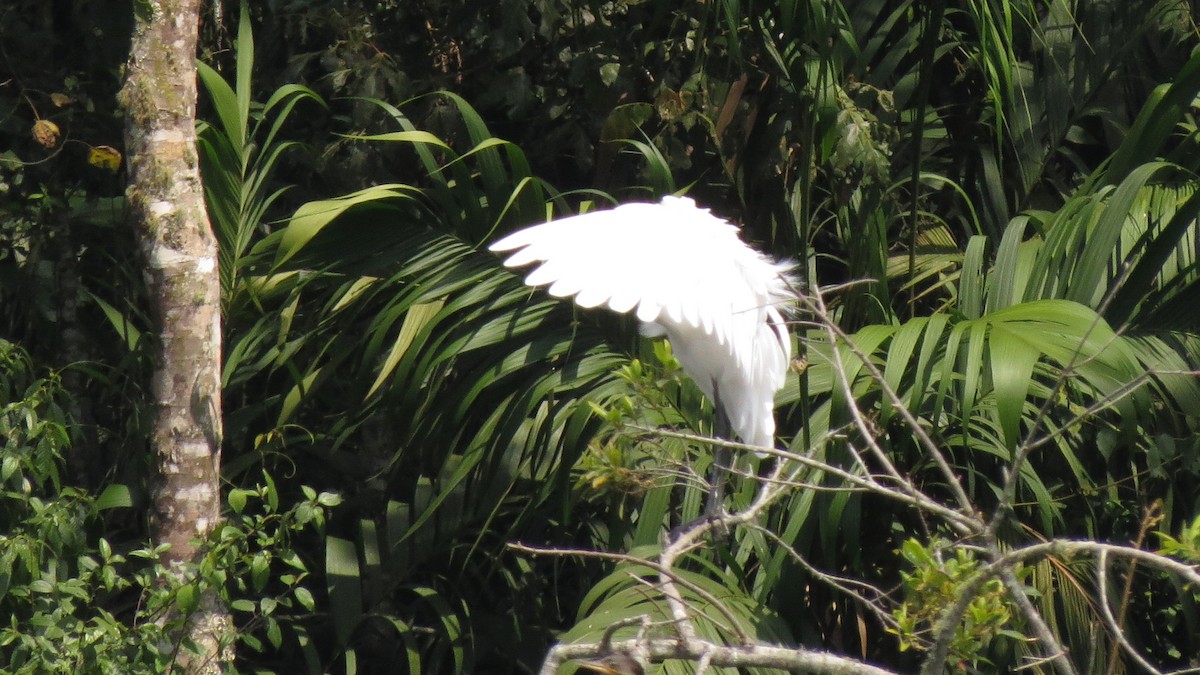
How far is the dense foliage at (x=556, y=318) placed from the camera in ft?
7.36

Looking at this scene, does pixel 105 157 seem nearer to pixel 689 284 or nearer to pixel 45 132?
pixel 45 132

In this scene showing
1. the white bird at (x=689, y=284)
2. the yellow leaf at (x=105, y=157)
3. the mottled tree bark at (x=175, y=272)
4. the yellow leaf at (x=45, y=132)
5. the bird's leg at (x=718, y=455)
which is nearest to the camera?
the white bird at (x=689, y=284)

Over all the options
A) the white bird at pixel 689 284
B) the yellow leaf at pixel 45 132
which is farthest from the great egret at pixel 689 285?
the yellow leaf at pixel 45 132

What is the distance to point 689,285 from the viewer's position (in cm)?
189

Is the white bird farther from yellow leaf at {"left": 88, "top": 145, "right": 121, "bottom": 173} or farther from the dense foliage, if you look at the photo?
yellow leaf at {"left": 88, "top": 145, "right": 121, "bottom": 173}

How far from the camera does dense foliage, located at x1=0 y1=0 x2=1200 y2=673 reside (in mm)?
2242

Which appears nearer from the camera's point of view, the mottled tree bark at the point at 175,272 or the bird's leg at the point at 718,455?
the bird's leg at the point at 718,455

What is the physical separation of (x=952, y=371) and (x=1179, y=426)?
658 millimetres

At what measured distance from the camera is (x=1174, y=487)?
2.60 metres

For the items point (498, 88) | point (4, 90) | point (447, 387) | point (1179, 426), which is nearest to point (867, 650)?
point (1179, 426)

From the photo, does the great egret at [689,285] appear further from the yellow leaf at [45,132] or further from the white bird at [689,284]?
the yellow leaf at [45,132]

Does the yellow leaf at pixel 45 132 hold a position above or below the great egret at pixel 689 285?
above

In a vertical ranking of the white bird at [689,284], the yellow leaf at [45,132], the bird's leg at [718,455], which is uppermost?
the yellow leaf at [45,132]

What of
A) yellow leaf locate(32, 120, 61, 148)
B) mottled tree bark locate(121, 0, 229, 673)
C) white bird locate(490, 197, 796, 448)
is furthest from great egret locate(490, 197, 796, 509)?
yellow leaf locate(32, 120, 61, 148)
